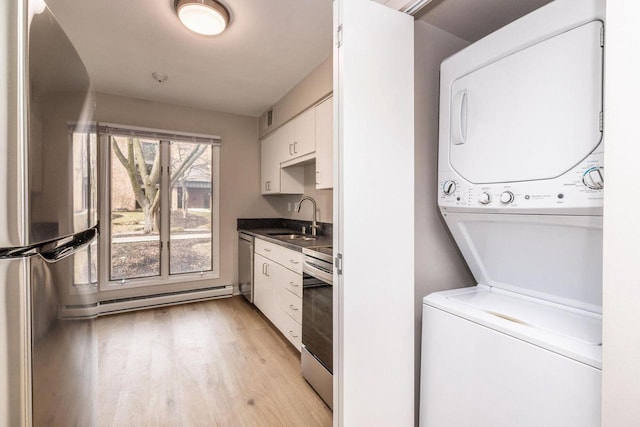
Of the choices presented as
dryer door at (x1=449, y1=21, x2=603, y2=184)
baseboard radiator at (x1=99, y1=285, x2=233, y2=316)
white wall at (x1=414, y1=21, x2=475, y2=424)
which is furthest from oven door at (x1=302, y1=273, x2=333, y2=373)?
baseboard radiator at (x1=99, y1=285, x2=233, y2=316)

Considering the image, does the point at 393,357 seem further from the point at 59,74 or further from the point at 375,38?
the point at 59,74

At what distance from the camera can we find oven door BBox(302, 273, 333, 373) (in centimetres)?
178

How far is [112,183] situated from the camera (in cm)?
335

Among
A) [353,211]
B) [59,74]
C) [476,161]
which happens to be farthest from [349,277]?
[59,74]

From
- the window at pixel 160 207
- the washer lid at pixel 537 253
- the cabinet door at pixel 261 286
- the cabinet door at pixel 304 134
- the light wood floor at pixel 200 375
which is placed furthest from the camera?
the window at pixel 160 207

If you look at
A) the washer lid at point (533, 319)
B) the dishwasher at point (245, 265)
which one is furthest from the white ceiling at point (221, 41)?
the dishwasher at point (245, 265)

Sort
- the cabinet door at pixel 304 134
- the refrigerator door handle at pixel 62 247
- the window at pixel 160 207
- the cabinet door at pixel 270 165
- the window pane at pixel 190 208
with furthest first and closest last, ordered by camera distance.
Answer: the window pane at pixel 190 208 → the cabinet door at pixel 270 165 → the window at pixel 160 207 → the cabinet door at pixel 304 134 → the refrigerator door handle at pixel 62 247

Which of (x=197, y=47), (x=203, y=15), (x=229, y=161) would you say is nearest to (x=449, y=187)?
(x=203, y=15)

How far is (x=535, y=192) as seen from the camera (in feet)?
3.31

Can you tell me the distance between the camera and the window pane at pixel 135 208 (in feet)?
11.1

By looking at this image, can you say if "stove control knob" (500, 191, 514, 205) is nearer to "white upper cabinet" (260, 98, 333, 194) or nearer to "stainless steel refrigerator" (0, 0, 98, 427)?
"stainless steel refrigerator" (0, 0, 98, 427)

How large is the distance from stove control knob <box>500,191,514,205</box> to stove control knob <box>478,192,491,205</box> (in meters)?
0.05

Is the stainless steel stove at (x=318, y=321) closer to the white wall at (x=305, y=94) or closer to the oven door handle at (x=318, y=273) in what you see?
the oven door handle at (x=318, y=273)

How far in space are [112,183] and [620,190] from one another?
4019mm
